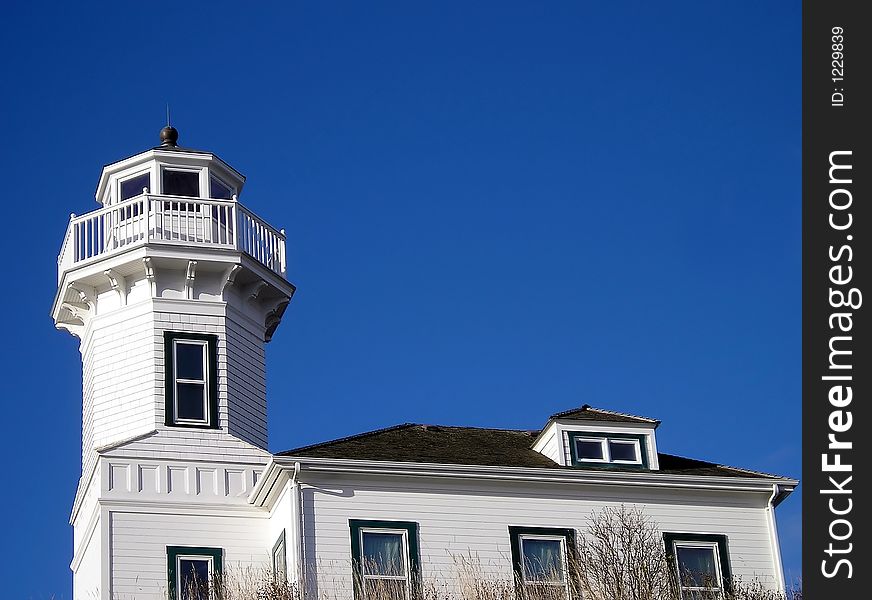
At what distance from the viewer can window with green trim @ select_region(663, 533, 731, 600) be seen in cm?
2867

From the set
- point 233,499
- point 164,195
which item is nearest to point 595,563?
point 233,499

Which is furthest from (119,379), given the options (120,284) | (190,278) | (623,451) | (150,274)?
(623,451)

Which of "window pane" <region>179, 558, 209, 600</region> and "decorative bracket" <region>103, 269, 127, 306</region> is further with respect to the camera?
"decorative bracket" <region>103, 269, 127, 306</region>

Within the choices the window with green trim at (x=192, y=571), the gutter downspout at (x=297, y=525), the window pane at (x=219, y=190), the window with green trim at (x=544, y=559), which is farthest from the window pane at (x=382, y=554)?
the window pane at (x=219, y=190)

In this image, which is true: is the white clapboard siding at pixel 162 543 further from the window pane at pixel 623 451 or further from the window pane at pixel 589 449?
the window pane at pixel 623 451

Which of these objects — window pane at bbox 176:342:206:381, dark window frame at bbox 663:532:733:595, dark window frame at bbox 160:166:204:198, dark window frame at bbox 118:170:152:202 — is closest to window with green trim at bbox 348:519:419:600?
dark window frame at bbox 663:532:733:595

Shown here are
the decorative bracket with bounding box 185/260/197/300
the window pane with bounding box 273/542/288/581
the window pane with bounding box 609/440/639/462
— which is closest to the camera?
the window pane with bounding box 273/542/288/581

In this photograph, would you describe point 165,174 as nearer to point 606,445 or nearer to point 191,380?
point 191,380

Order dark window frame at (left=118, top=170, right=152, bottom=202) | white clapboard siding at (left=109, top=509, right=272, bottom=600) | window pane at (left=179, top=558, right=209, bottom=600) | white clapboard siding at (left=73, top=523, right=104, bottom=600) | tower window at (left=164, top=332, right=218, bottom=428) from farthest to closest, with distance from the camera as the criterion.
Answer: dark window frame at (left=118, top=170, right=152, bottom=202) < tower window at (left=164, top=332, right=218, bottom=428) < white clapboard siding at (left=73, top=523, right=104, bottom=600) < white clapboard siding at (left=109, top=509, right=272, bottom=600) < window pane at (left=179, top=558, right=209, bottom=600)

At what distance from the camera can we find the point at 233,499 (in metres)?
30.3

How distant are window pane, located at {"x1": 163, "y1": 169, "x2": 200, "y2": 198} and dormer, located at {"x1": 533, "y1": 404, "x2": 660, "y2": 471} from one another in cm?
965

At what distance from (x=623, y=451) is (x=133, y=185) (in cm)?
1218

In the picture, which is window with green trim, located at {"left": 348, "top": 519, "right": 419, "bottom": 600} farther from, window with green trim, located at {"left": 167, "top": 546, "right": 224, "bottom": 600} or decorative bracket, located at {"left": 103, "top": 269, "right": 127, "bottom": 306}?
decorative bracket, located at {"left": 103, "top": 269, "right": 127, "bottom": 306}
